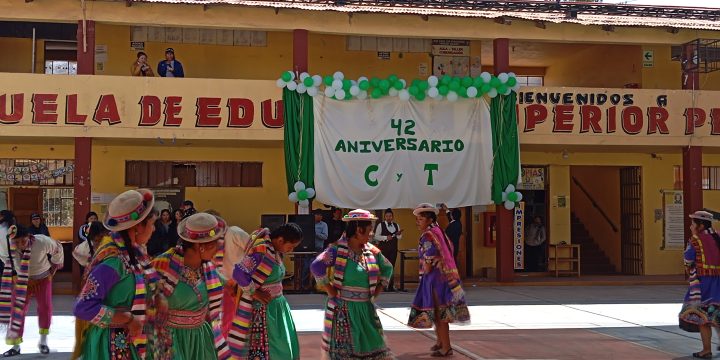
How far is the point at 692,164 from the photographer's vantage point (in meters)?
18.1

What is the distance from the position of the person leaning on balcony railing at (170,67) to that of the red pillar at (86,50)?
157 cm

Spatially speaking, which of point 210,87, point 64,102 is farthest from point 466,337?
point 64,102

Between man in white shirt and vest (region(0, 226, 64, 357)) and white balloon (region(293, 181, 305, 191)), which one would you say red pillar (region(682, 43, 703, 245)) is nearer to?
white balloon (region(293, 181, 305, 191))

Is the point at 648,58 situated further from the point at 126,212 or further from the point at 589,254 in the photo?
the point at 126,212

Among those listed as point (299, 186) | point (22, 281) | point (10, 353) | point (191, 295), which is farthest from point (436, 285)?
point (299, 186)

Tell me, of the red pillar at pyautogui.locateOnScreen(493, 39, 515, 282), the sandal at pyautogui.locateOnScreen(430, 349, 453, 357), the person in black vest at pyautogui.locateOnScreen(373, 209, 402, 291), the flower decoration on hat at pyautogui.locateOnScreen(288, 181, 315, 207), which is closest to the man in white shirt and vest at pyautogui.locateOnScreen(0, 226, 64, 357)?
the sandal at pyautogui.locateOnScreen(430, 349, 453, 357)

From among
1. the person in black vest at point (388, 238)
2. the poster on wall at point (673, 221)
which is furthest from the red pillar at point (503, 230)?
the poster on wall at point (673, 221)

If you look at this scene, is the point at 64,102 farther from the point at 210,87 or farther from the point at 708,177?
the point at 708,177

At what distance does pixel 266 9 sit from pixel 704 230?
10445mm

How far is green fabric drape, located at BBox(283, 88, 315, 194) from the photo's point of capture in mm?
16234

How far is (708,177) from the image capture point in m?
20.7

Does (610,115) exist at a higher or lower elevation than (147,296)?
higher

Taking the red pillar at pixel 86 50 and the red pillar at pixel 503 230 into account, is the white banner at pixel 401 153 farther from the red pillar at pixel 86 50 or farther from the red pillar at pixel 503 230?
the red pillar at pixel 86 50

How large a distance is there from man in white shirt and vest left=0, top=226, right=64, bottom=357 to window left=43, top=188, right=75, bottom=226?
9551 millimetres
